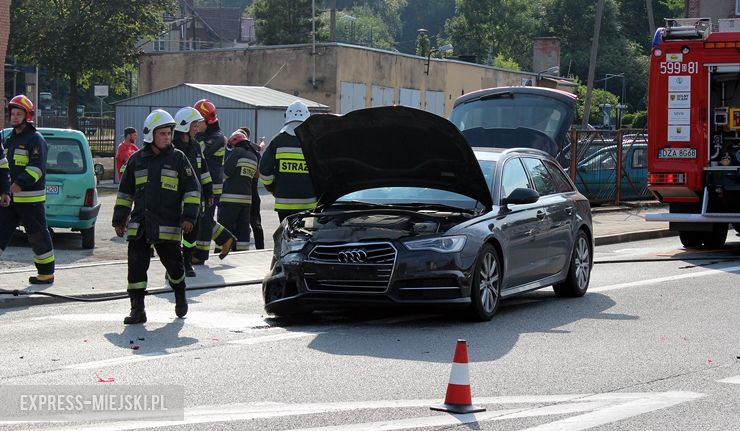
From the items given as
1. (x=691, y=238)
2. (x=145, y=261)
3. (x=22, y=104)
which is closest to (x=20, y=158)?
(x=22, y=104)

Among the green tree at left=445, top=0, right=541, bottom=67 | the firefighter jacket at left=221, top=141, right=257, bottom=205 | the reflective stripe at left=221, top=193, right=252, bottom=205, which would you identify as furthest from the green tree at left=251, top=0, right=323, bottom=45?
the reflective stripe at left=221, top=193, right=252, bottom=205

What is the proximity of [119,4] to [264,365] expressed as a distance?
44551 millimetres

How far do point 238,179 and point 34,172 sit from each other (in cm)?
405

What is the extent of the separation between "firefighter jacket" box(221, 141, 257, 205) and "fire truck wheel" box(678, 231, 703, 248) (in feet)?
22.1

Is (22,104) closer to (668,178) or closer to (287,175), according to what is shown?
(287,175)

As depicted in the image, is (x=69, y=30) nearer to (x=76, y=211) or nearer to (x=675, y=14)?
(x=76, y=211)

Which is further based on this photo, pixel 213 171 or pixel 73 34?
pixel 73 34

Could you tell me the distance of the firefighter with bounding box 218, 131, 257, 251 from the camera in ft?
53.8

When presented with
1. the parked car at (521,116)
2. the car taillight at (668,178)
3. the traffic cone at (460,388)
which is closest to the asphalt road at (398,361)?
the traffic cone at (460,388)

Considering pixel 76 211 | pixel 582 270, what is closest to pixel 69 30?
pixel 76 211

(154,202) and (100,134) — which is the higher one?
(100,134)

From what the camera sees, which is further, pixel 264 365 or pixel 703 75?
pixel 703 75

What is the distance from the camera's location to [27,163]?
12750mm

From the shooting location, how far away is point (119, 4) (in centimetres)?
5116
